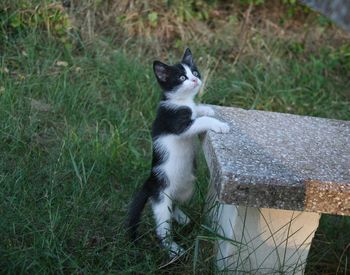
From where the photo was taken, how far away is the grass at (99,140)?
9.25 feet

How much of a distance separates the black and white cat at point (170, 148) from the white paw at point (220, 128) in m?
0.21

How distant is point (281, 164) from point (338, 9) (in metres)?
0.65

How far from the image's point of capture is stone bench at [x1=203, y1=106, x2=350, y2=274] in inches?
89.2

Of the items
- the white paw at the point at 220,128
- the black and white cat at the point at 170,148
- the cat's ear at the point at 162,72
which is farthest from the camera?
the cat's ear at the point at 162,72

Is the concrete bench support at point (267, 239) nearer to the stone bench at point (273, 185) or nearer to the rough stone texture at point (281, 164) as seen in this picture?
the stone bench at point (273, 185)

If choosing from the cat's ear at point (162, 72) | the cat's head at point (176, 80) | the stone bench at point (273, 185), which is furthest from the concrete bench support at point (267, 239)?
the cat's ear at point (162, 72)

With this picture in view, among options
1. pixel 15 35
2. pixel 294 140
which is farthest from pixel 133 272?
pixel 15 35

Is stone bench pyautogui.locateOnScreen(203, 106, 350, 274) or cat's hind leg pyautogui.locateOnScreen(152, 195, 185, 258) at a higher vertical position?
stone bench pyautogui.locateOnScreen(203, 106, 350, 274)

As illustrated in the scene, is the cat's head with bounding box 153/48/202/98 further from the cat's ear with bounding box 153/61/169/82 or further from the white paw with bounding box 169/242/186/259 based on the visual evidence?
the white paw with bounding box 169/242/186/259

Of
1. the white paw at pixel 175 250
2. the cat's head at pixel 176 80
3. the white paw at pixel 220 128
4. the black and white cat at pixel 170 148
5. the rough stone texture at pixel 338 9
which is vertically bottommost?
the white paw at pixel 175 250

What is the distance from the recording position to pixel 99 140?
3943mm

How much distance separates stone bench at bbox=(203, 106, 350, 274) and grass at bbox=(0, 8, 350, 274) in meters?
0.17

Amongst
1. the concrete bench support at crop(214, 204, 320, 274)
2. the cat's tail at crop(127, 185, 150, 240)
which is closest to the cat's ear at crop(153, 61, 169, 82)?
the cat's tail at crop(127, 185, 150, 240)

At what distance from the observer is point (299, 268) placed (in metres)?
2.66
